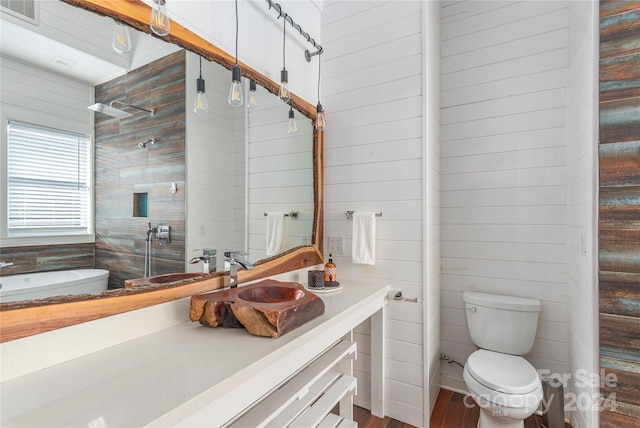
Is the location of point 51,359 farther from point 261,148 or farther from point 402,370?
point 402,370

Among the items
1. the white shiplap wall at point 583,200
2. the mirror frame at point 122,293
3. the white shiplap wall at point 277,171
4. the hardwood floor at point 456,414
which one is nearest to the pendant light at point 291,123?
the white shiplap wall at point 277,171

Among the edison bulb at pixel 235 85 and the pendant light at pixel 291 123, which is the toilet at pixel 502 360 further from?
the edison bulb at pixel 235 85

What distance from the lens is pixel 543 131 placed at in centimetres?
204

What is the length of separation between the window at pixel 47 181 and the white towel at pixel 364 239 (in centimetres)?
142

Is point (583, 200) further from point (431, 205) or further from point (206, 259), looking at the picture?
point (206, 259)

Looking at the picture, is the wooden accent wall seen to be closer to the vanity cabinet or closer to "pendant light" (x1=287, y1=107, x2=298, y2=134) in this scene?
the vanity cabinet

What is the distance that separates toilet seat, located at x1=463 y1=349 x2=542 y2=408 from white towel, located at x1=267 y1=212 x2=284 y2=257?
1.26m

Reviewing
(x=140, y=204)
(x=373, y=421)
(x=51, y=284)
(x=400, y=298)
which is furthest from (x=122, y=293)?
(x=373, y=421)

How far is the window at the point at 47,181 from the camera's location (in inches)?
33.5

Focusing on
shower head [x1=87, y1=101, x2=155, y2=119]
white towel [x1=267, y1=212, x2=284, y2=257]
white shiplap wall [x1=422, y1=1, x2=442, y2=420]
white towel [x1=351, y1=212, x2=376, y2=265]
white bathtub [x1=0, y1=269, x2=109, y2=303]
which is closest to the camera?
white bathtub [x1=0, y1=269, x2=109, y2=303]

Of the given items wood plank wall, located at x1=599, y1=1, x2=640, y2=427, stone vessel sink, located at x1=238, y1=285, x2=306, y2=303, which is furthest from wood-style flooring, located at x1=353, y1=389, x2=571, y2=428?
stone vessel sink, located at x1=238, y1=285, x2=306, y2=303

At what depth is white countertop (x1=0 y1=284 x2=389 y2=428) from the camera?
69cm

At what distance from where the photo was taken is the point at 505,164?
214 centimetres

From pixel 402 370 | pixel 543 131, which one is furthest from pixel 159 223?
pixel 543 131
